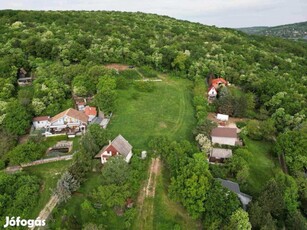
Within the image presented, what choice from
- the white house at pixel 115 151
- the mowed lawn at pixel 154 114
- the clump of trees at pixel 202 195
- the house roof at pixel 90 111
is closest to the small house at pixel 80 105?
the house roof at pixel 90 111

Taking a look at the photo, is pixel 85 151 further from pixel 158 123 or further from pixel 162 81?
pixel 162 81

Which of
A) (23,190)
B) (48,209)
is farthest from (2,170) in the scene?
(48,209)

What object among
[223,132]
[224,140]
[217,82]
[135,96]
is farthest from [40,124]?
[217,82]

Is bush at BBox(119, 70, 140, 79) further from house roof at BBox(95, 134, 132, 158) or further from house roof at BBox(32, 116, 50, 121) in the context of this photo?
house roof at BBox(95, 134, 132, 158)

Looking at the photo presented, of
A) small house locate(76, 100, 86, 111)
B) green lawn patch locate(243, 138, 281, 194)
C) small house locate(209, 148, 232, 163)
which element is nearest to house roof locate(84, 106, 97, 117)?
small house locate(76, 100, 86, 111)

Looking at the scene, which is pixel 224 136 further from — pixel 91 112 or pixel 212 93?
pixel 91 112

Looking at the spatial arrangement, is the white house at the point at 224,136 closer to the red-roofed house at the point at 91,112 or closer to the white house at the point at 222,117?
the white house at the point at 222,117
